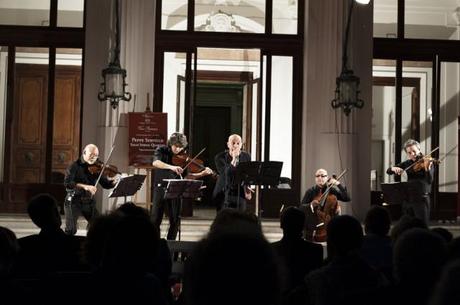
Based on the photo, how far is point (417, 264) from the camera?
313 cm

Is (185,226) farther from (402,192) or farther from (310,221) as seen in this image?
(402,192)

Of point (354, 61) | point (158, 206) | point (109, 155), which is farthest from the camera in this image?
point (354, 61)

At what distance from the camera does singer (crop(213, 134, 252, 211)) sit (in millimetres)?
11383

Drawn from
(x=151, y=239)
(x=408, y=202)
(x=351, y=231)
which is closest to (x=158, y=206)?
(x=408, y=202)

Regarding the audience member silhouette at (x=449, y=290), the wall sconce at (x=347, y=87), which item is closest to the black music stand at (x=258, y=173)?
the wall sconce at (x=347, y=87)

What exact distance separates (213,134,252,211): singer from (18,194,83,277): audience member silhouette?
19.2 feet

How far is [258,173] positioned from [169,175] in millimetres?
1358

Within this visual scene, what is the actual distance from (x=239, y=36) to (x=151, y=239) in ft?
39.8

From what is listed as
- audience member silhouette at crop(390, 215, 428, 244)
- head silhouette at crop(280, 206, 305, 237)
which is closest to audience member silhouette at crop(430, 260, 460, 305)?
audience member silhouette at crop(390, 215, 428, 244)

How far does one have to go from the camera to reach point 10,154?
1477 cm

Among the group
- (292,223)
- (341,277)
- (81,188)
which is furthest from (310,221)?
(341,277)

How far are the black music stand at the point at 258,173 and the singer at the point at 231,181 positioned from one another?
338 millimetres

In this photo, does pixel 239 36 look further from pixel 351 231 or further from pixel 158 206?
pixel 351 231

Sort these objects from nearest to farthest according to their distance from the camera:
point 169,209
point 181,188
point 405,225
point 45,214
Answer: point 405,225 → point 45,214 → point 181,188 → point 169,209
